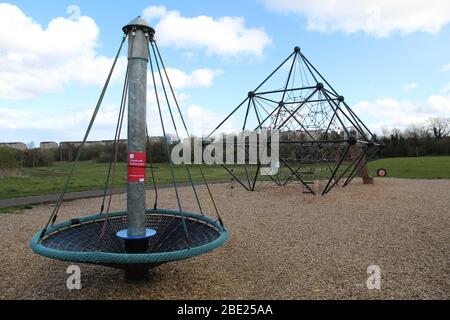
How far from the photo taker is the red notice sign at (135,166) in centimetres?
423

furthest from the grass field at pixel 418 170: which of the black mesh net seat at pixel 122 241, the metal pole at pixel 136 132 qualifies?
the metal pole at pixel 136 132

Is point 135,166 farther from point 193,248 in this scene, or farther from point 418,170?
point 418,170

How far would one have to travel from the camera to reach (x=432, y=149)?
55500mm

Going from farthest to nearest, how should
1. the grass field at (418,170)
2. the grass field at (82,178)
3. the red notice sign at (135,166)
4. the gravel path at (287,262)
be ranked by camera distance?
the grass field at (418,170)
the grass field at (82,178)
the gravel path at (287,262)
the red notice sign at (135,166)

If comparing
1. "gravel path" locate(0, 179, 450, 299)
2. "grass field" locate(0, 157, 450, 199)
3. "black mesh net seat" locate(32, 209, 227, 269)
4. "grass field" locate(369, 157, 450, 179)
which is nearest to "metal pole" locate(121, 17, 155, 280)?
"black mesh net seat" locate(32, 209, 227, 269)

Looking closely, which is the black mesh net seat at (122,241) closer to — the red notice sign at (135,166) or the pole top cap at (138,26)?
the red notice sign at (135,166)

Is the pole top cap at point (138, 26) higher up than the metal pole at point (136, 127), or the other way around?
the pole top cap at point (138, 26)

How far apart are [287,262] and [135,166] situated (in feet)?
9.64

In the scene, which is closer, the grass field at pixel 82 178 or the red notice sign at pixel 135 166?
the red notice sign at pixel 135 166

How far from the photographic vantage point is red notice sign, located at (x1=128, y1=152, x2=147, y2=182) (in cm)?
423

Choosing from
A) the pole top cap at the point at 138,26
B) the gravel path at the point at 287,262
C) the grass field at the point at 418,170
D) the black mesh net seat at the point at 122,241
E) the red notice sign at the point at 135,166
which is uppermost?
the pole top cap at the point at 138,26

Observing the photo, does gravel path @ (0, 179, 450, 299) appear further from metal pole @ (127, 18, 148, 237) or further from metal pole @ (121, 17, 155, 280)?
metal pole @ (127, 18, 148, 237)

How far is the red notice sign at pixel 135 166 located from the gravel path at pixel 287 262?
137 centimetres
